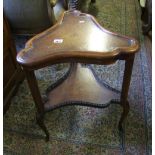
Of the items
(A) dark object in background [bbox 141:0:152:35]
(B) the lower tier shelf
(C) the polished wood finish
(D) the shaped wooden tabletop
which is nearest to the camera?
(D) the shaped wooden tabletop

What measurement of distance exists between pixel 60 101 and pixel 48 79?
468 millimetres

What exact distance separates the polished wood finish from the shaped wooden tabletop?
1.51 feet

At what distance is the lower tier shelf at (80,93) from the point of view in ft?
4.50

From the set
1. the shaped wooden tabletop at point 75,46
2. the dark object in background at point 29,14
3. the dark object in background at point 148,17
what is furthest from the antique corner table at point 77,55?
the dark object in background at point 148,17

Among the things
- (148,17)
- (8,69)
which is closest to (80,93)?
(8,69)

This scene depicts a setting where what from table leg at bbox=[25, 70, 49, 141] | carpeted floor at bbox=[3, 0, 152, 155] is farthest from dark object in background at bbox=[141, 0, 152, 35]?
table leg at bbox=[25, 70, 49, 141]

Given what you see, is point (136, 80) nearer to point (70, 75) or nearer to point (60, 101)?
point (70, 75)

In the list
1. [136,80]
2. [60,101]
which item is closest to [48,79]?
[60,101]

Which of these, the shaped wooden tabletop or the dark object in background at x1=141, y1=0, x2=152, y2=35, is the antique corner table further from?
the dark object in background at x1=141, y1=0, x2=152, y2=35

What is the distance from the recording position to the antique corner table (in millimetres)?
1072

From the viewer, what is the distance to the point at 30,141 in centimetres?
144

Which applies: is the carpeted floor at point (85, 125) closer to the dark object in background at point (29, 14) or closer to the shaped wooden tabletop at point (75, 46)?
the dark object in background at point (29, 14)

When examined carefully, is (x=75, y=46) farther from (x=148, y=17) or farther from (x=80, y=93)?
(x=148, y=17)

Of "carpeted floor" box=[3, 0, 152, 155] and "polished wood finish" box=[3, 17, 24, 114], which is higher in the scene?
"polished wood finish" box=[3, 17, 24, 114]
